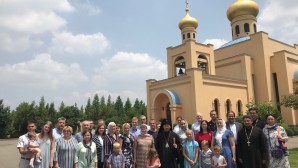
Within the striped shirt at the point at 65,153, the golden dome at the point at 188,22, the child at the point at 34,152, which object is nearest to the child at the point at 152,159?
the striped shirt at the point at 65,153

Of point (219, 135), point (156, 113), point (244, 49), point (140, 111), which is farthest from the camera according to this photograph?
point (140, 111)

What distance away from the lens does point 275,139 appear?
6.41 m

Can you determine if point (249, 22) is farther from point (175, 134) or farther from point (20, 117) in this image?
point (20, 117)

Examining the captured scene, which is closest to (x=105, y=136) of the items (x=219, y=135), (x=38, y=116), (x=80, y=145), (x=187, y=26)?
(x=80, y=145)

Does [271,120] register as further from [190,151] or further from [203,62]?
[203,62]

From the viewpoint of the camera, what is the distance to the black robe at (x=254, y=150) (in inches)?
245

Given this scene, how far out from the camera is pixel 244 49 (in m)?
27.3

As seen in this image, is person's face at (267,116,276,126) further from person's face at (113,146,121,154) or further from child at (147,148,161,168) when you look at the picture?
person's face at (113,146,121,154)

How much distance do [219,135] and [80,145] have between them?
326cm

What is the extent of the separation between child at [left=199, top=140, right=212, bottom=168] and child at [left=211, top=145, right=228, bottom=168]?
0.52 feet

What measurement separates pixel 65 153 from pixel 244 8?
91.4 ft

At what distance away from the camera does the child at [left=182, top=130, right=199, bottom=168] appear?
21.4ft

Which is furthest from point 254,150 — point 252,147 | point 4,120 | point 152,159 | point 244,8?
point 4,120

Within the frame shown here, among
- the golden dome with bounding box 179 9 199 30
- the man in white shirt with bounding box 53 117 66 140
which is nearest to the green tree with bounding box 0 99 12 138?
the golden dome with bounding box 179 9 199 30
